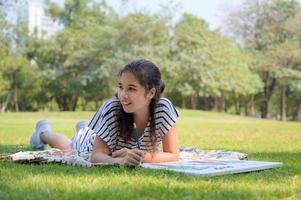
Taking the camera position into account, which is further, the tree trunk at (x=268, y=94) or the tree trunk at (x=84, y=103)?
the tree trunk at (x=84, y=103)

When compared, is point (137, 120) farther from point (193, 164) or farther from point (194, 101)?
point (194, 101)

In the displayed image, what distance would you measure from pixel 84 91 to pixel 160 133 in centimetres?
3558

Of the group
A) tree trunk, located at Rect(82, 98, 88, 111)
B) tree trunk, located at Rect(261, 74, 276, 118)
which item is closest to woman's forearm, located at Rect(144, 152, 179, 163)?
tree trunk, located at Rect(261, 74, 276, 118)

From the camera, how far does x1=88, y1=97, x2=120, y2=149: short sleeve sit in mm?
4223

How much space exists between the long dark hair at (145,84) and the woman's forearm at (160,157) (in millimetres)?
111

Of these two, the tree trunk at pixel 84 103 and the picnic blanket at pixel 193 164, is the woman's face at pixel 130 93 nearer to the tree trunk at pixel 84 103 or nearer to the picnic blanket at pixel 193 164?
the picnic blanket at pixel 193 164

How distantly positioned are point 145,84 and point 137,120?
42 cm

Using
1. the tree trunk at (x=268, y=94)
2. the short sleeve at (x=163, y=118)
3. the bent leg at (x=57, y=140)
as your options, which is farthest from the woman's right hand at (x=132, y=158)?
the tree trunk at (x=268, y=94)

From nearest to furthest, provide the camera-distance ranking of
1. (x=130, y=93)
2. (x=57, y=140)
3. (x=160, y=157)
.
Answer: (x=130, y=93) < (x=160, y=157) < (x=57, y=140)

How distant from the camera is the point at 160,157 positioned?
13.9 feet

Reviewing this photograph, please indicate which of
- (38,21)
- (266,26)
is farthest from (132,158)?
(38,21)

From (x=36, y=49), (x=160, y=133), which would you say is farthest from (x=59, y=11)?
(x=160, y=133)

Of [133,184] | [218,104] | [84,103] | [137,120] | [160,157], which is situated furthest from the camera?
[84,103]

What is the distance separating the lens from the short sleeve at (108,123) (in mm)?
4223
